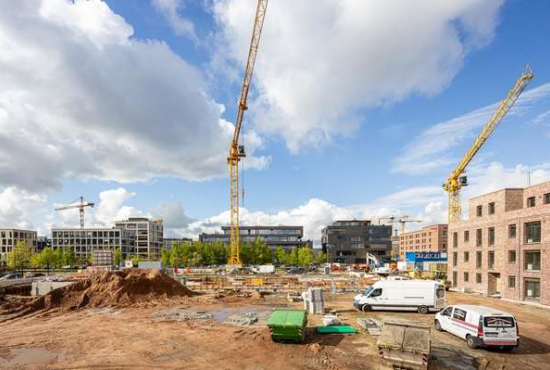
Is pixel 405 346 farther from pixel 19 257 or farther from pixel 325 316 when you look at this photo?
pixel 19 257

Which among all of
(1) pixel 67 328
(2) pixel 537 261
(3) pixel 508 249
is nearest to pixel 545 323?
(2) pixel 537 261

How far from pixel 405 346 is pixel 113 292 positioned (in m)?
26.7

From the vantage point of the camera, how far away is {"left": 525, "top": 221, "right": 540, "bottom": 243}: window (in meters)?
29.1

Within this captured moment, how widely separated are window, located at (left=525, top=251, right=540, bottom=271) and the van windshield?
1929 centimetres

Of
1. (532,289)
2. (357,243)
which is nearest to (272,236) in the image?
(357,243)

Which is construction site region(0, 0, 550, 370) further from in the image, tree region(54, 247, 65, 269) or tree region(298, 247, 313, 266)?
tree region(54, 247, 65, 269)

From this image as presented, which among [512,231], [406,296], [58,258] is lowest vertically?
[58,258]

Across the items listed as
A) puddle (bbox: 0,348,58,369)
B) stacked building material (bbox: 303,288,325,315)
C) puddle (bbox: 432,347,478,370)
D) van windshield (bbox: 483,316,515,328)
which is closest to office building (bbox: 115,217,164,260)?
stacked building material (bbox: 303,288,325,315)

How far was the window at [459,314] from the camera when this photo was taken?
53.6ft

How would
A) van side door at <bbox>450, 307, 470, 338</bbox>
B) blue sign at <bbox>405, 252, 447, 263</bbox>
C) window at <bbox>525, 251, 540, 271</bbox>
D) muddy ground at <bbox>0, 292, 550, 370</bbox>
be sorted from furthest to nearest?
blue sign at <bbox>405, 252, 447, 263</bbox> → window at <bbox>525, 251, 540, 271</bbox> → van side door at <bbox>450, 307, 470, 338</bbox> → muddy ground at <bbox>0, 292, 550, 370</bbox>

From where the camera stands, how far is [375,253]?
4341 inches

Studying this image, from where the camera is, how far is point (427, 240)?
126375mm

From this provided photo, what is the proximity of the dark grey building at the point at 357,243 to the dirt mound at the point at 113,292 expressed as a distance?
84.6m

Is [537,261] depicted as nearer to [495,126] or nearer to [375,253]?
[495,126]
